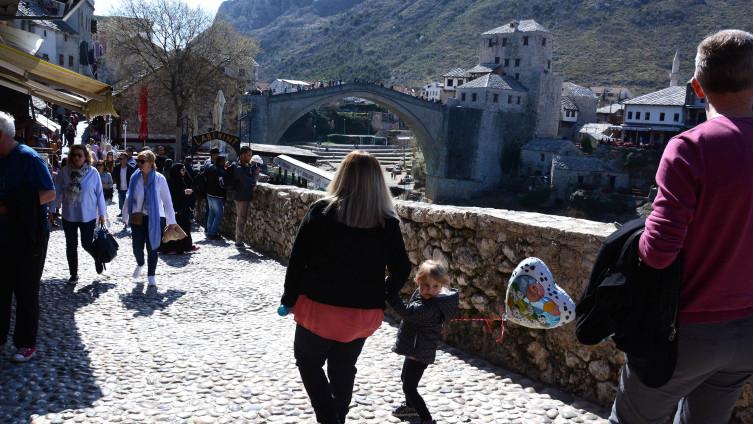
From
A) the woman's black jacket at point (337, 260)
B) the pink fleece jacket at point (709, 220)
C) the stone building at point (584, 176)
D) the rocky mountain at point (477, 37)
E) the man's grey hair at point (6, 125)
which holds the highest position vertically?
the rocky mountain at point (477, 37)

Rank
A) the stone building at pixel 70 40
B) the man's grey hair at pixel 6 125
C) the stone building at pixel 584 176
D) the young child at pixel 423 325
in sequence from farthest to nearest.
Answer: the stone building at pixel 584 176, the stone building at pixel 70 40, the man's grey hair at pixel 6 125, the young child at pixel 423 325

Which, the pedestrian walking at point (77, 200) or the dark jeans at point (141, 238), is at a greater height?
the pedestrian walking at point (77, 200)

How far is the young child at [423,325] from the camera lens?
125 inches

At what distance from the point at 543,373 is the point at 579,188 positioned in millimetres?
44295

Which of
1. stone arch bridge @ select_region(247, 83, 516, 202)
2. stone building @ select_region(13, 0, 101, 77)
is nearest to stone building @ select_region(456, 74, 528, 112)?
stone arch bridge @ select_region(247, 83, 516, 202)

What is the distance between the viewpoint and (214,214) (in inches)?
392

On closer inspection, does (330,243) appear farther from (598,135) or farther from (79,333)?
(598,135)

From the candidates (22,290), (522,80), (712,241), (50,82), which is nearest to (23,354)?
(22,290)

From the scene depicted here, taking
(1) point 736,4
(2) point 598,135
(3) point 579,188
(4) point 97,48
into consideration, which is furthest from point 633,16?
(4) point 97,48

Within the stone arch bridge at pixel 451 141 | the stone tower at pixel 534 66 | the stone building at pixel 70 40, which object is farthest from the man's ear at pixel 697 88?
the stone tower at pixel 534 66

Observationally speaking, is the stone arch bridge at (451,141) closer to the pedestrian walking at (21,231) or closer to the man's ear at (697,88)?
the pedestrian walking at (21,231)

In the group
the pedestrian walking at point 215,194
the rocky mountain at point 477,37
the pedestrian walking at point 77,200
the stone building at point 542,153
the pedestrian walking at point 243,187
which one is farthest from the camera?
the rocky mountain at point 477,37

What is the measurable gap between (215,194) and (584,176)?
40.7m

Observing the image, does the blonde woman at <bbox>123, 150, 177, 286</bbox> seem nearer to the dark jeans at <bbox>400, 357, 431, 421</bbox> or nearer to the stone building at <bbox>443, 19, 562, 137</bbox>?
the dark jeans at <bbox>400, 357, 431, 421</bbox>
